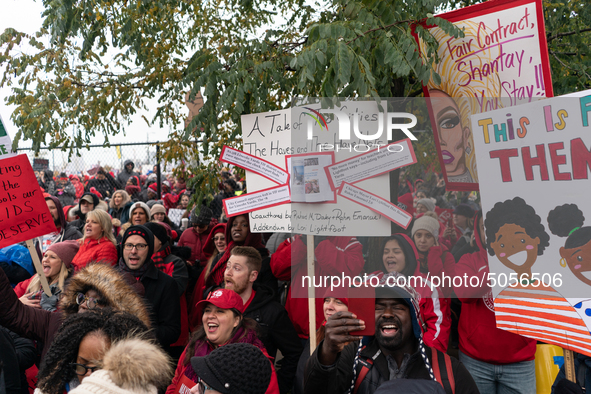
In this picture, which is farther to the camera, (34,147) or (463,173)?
(34,147)

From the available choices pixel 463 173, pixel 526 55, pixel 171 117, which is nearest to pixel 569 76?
pixel 526 55

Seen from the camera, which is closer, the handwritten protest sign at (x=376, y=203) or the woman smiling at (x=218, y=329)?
the woman smiling at (x=218, y=329)

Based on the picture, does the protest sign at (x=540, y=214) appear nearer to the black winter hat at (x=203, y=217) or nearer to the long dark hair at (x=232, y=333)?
the long dark hair at (x=232, y=333)

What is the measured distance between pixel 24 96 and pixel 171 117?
4.64 ft

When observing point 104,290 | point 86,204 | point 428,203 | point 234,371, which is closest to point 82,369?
point 234,371

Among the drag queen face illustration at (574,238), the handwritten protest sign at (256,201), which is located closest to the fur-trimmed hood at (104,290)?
the handwritten protest sign at (256,201)

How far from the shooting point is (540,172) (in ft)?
8.71

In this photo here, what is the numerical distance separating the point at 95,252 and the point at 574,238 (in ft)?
13.1

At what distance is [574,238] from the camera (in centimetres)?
252

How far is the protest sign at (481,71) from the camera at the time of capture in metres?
3.26

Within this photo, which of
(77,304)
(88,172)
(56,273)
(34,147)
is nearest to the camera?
(77,304)

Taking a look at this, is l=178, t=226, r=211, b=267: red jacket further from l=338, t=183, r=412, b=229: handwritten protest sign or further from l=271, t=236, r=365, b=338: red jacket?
l=338, t=183, r=412, b=229: handwritten protest sign

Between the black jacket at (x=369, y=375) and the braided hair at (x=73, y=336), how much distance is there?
0.83m

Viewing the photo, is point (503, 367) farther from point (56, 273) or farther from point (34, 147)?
point (34, 147)
